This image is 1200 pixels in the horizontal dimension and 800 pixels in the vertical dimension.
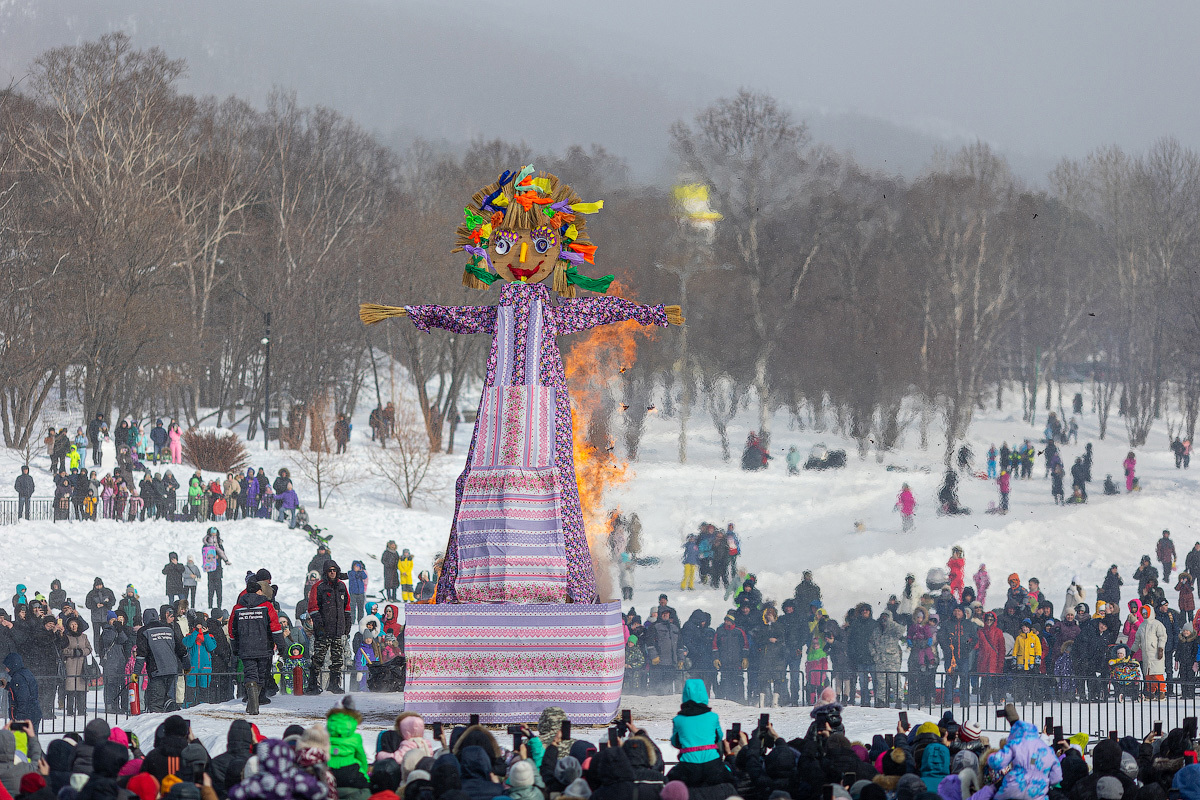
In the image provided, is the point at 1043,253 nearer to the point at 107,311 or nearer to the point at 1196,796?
the point at 107,311

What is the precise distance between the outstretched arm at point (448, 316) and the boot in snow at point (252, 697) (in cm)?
335

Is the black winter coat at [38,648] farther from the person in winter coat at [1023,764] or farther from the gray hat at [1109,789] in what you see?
the gray hat at [1109,789]

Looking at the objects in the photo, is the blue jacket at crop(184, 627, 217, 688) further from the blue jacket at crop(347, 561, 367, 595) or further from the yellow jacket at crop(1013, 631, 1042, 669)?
the yellow jacket at crop(1013, 631, 1042, 669)

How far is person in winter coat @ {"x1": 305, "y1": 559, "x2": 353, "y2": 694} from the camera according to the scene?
13.1 metres

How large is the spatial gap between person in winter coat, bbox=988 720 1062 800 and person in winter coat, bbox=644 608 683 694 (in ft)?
31.8

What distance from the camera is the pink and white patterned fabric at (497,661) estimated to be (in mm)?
11250

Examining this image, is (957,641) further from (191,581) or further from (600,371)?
(191,581)

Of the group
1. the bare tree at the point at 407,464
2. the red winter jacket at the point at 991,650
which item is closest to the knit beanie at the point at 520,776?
the red winter jacket at the point at 991,650

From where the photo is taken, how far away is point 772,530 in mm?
31219

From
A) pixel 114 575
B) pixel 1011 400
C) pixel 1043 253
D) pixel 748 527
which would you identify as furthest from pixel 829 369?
pixel 114 575

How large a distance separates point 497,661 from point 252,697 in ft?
7.93

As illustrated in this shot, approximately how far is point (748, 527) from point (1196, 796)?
23.6 metres

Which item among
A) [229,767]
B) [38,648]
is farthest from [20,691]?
[229,767]

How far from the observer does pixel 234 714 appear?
12.1 m
